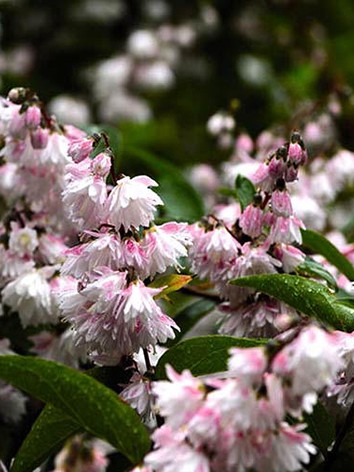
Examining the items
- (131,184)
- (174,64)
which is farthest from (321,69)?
(131,184)

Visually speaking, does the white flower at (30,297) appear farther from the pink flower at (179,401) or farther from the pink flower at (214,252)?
the pink flower at (179,401)

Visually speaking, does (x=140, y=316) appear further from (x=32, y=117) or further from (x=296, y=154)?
(x=32, y=117)

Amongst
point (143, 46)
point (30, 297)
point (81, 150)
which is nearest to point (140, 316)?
point (81, 150)

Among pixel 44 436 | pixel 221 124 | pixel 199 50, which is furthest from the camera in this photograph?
pixel 199 50

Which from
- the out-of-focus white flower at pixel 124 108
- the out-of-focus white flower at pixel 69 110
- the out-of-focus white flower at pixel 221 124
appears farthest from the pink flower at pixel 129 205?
the out-of-focus white flower at pixel 124 108

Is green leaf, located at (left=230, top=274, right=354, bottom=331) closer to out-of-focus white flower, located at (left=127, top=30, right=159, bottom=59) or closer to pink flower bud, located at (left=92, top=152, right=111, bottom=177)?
pink flower bud, located at (left=92, top=152, right=111, bottom=177)
